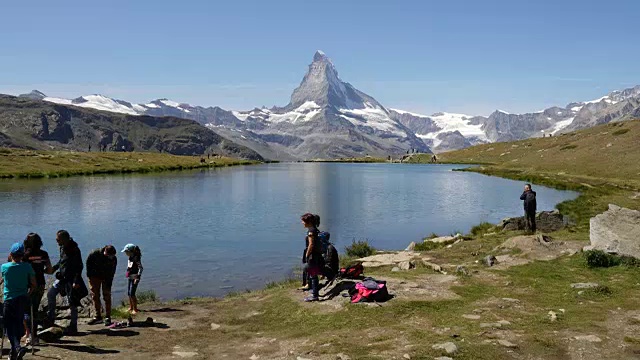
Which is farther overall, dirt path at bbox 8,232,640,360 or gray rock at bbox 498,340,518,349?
dirt path at bbox 8,232,640,360

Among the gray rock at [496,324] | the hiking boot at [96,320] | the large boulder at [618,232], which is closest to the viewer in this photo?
the gray rock at [496,324]

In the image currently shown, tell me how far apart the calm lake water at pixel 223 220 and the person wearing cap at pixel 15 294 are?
13.7 m

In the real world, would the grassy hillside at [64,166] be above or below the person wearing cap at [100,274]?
above

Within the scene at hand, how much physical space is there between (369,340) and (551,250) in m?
18.7

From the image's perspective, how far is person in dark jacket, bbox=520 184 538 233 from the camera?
37219 mm

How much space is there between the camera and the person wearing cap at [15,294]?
50.2 feet

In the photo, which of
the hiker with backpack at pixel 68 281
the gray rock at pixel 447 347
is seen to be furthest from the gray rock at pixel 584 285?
the hiker with backpack at pixel 68 281

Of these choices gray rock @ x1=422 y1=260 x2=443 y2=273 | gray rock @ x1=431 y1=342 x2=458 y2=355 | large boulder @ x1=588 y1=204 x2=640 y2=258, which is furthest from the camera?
gray rock @ x1=422 y1=260 x2=443 y2=273

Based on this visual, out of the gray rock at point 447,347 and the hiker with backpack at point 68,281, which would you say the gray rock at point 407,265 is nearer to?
the gray rock at point 447,347

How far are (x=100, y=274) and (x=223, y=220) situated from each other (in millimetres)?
41800

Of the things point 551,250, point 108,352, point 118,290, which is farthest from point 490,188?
point 108,352

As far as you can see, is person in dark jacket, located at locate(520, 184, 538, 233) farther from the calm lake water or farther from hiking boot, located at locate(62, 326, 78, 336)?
hiking boot, located at locate(62, 326, 78, 336)

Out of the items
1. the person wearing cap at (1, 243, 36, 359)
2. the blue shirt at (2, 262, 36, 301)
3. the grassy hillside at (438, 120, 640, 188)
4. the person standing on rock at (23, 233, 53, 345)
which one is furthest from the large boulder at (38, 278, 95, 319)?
the grassy hillside at (438, 120, 640, 188)

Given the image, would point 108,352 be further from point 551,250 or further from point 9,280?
point 551,250
